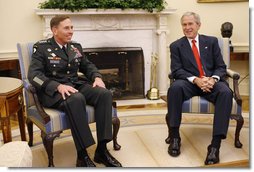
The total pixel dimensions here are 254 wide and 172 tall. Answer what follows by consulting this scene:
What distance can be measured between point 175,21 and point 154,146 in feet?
4.79

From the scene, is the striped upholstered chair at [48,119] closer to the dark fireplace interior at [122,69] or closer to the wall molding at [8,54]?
the wall molding at [8,54]

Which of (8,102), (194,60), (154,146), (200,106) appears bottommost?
(154,146)

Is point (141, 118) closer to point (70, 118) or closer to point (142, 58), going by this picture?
point (142, 58)

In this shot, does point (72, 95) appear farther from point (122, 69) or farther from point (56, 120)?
point (122, 69)

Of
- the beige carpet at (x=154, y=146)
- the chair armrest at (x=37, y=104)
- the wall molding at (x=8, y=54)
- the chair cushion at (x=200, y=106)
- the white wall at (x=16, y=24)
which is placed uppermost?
the white wall at (x=16, y=24)

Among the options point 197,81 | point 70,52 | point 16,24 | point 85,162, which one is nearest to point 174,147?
point 197,81

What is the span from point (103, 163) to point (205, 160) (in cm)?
55

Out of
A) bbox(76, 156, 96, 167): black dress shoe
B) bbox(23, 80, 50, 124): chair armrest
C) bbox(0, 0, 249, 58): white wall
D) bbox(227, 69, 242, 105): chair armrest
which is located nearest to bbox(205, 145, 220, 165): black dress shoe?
bbox(227, 69, 242, 105): chair armrest

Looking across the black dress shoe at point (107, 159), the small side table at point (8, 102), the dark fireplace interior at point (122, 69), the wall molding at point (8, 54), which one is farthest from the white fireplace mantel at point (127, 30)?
the black dress shoe at point (107, 159)

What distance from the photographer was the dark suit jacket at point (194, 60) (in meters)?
2.04

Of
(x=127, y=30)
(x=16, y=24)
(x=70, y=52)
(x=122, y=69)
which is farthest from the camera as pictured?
(x=122, y=69)

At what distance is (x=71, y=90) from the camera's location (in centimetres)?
176

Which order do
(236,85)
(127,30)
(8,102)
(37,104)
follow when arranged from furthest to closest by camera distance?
(127,30)
(236,85)
(37,104)
(8,102)

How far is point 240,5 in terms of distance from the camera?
3.07 meters
